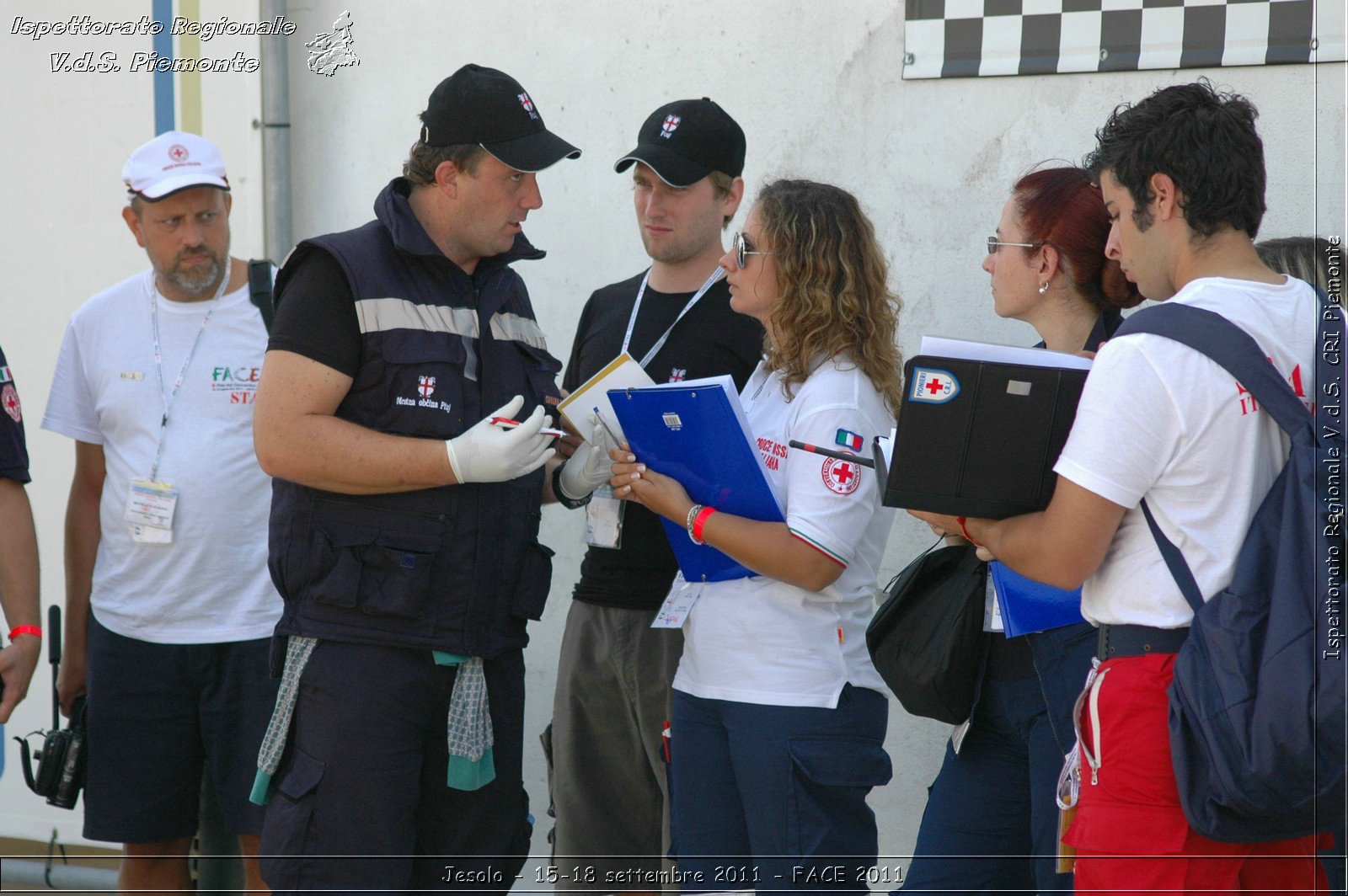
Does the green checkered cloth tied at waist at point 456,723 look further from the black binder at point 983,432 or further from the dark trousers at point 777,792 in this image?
the black binder at point 983,432

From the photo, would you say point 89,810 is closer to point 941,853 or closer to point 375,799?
point 375,799

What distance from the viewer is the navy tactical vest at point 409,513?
2293 mm

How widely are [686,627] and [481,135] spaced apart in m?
1.13

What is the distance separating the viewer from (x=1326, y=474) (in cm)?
158

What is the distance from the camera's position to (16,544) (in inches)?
114

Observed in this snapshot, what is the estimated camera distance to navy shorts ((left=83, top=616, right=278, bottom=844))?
302 cm

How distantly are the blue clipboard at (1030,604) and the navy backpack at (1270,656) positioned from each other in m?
0.41

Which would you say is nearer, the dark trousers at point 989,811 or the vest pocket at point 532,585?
the dark trousers at point 989,811

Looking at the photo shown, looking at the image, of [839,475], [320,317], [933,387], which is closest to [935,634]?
[839,475]

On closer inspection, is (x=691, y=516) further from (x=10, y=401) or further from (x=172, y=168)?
(x=172, y=168)

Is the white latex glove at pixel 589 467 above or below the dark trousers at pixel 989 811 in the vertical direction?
above

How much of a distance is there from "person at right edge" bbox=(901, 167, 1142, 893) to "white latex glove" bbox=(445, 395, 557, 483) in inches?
38.0

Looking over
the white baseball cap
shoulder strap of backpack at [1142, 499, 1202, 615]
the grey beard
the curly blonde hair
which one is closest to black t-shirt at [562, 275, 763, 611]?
the curly blonde hair

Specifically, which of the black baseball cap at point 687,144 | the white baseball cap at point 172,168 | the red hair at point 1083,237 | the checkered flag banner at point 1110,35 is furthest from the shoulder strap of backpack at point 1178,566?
the white baseball cap at point 172,168
